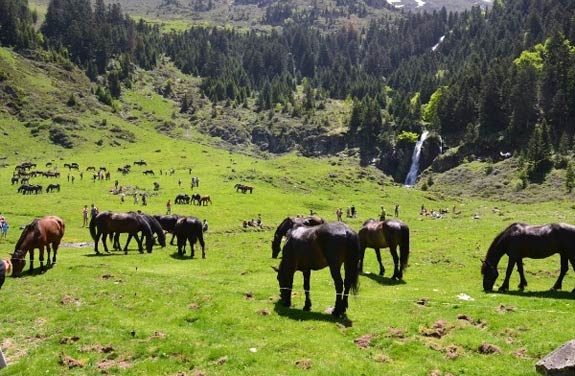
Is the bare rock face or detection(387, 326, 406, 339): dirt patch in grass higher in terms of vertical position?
the bare rock face

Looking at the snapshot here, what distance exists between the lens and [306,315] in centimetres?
1900

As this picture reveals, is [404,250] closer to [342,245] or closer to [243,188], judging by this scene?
[342,245]

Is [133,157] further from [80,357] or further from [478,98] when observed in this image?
[80,357]

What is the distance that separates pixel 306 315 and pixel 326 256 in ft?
7.84

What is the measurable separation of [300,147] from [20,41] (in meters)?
113

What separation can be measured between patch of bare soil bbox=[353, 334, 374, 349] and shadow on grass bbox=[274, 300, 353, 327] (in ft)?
4.15

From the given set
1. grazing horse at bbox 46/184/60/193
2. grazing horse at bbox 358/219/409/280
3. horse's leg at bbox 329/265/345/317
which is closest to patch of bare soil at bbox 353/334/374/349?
horse's leg at bbox 329/265/345/317

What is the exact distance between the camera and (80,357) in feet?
50.9

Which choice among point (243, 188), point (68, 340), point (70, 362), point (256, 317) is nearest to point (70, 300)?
point (68, 340)

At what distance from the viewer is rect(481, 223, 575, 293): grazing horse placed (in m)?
22.9

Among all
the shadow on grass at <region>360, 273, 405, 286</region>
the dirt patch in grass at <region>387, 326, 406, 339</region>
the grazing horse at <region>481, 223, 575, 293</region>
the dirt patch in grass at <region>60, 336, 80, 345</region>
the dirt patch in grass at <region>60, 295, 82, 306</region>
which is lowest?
the shadow on grass at <region>360, 273, 405, 286</region>

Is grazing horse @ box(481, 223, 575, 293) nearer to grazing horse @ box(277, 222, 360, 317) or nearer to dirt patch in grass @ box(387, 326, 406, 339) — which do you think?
grazing horse @ box(277, 222, 360, 317)

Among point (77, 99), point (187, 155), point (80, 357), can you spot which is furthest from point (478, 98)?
point (80, 357)

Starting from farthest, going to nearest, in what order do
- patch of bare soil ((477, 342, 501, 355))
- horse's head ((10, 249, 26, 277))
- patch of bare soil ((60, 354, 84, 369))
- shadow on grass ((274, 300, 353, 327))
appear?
horse's head ((10, 249, 26, 277))
shadow on grass ((274, 300, 353, 327))
patch of bare soil ((477, 342, 501, 355))
patch of bare soil ((60, 354, 84, 369))
